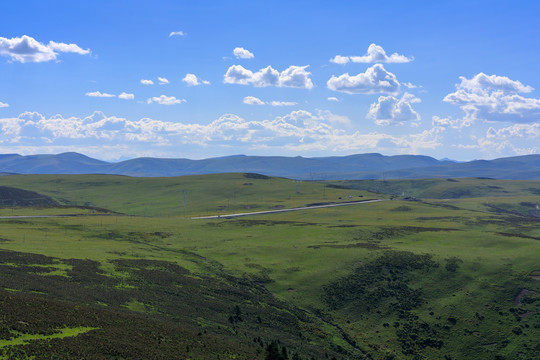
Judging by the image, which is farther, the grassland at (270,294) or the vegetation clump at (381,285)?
the vegetation clump at (381,285)

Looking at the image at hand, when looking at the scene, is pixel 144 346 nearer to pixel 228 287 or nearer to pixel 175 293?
pixel 175 293

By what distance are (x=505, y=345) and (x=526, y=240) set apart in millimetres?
62346

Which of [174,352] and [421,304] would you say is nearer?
[174,352]

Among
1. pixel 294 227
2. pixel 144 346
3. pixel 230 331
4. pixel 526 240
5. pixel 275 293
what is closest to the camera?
pixel 144 346

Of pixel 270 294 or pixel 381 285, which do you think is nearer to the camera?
pixel 270 294

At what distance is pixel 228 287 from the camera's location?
3189 inches

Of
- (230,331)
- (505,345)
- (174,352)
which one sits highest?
(174,352)

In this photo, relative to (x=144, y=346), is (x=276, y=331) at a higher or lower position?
lower

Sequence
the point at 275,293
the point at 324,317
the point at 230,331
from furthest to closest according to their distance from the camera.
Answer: the point at 275,293 → the point at 324,317 → the point at 230,331

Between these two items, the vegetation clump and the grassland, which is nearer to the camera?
the grassland

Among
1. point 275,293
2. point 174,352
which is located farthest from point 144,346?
point 275,293

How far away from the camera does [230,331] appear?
59906 mm

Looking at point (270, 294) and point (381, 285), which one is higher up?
point (381, 285)

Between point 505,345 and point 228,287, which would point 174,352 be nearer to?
point 228,287
